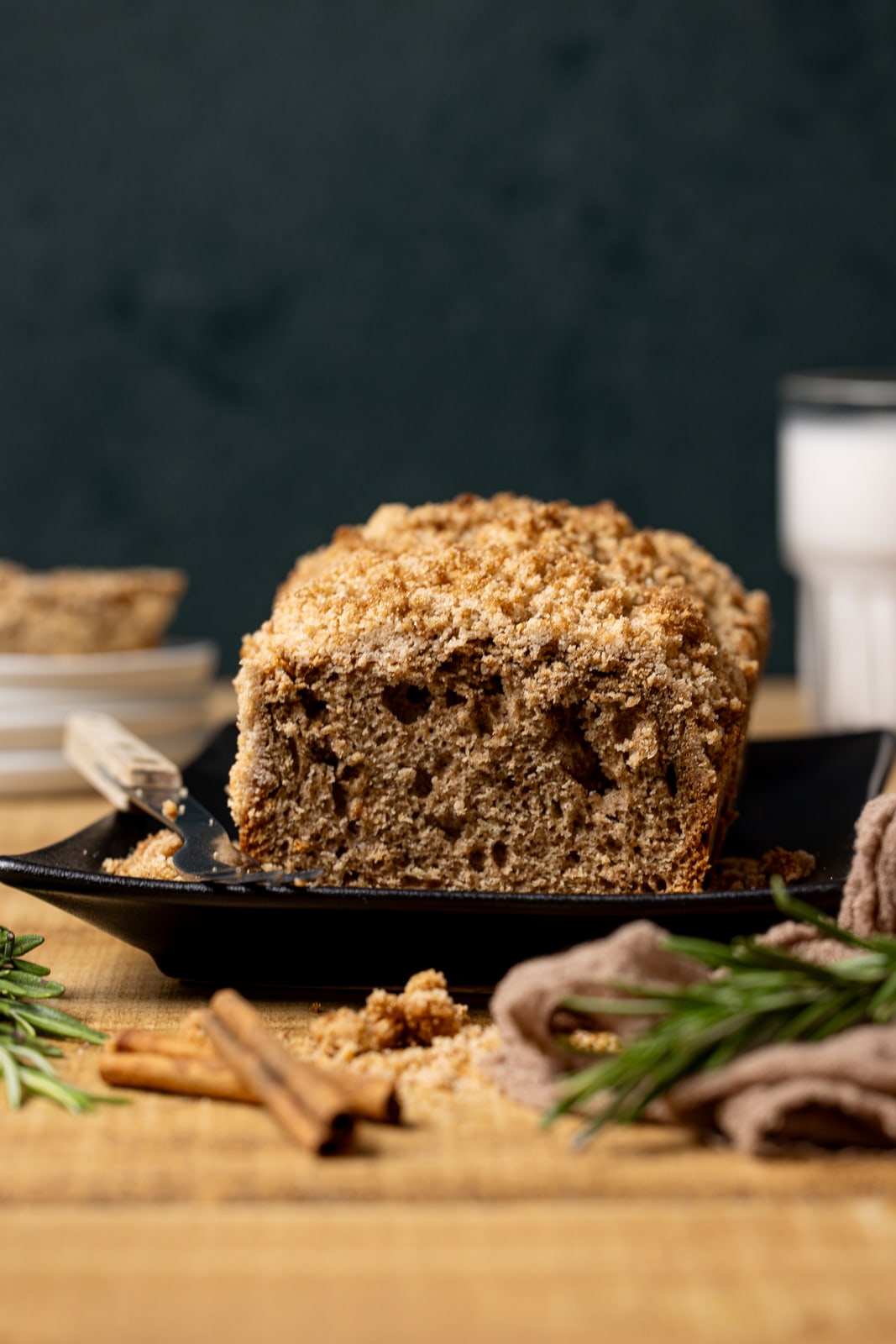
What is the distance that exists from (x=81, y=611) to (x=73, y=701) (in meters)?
0.28

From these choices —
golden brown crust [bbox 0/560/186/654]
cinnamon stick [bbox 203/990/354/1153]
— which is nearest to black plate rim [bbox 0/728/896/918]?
cinnamon stick [bbox 203/990/354/1153]

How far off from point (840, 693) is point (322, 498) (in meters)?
2.07

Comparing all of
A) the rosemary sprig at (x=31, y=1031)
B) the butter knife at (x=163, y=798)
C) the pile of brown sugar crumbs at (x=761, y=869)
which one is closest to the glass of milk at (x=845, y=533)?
the pile of brown sugar crumbs at (x=761, y=869)

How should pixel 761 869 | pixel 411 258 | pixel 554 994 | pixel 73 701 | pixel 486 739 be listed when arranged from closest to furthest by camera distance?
pixel 554 994, pixel 486 739, pixel 761 869, pixel 73 701, pixel 411 258

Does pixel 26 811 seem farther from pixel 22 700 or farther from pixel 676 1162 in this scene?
pixel 676 1162

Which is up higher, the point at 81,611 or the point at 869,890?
the point at 81,611

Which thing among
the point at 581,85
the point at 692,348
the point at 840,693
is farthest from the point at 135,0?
the point at 840,693

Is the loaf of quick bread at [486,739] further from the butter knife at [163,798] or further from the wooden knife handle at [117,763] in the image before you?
the wooden knife handle at [117,763]

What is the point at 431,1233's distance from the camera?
1.28 m

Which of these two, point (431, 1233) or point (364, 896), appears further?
point (364, 896)

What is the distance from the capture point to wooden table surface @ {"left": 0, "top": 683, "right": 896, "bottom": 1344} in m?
1.15

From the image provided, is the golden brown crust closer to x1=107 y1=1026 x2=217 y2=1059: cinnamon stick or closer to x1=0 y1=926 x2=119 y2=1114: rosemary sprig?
x1=0 y1=926 x2=119 y2=1114: rosemary sprig

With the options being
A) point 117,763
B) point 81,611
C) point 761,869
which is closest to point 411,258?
point 81,611

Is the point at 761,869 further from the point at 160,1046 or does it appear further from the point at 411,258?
the point at 411,258
